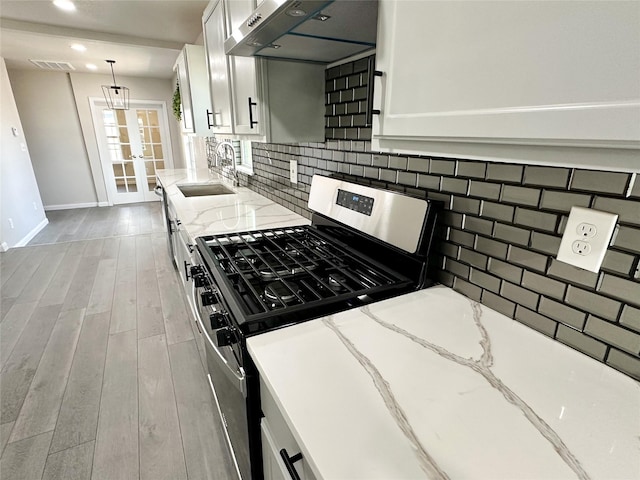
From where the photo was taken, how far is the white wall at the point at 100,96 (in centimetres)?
582

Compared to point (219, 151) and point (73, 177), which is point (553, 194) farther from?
point (73, 177)

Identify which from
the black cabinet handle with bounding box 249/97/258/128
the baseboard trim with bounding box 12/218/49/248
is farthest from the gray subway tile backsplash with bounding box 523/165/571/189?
the baseboard trim with bounding box 12/218/49/248

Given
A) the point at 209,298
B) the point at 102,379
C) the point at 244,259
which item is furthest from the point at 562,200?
the point at 102,379

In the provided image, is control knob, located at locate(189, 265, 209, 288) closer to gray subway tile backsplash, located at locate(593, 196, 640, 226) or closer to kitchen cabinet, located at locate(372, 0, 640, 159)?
kitchen cabinet, located at locate(372, 0, 640, 159)

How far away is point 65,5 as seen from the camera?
2848mm

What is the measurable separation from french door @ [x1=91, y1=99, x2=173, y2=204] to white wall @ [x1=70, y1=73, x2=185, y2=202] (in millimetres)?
94

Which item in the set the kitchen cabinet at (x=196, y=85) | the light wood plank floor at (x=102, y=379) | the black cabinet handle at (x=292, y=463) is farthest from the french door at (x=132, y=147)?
the black cabinet handle at (x=292, y=463)

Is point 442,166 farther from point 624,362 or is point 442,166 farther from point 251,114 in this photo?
point 251,114

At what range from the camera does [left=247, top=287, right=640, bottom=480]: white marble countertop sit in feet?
1.55

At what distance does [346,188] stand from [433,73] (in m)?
0.70

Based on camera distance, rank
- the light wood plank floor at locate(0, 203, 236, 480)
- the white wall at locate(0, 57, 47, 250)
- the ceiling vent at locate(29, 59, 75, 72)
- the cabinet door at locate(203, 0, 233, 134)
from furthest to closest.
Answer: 1. the ceiling vent at locate(29, 59, 75, 72)
2. the white wall at locate(0, 57, 47, 250)
3. the cabinet door at locate(203, 0, 233, 134)
4. the light wood plank floor at locate(0, 203, 236, 480)

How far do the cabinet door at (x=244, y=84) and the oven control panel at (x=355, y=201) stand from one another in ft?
1.69

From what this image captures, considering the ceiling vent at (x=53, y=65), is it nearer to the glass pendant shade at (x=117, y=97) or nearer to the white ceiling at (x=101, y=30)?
the white ceiling at (x=101, y=30)

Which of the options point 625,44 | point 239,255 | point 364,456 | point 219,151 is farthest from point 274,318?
point 219,151
